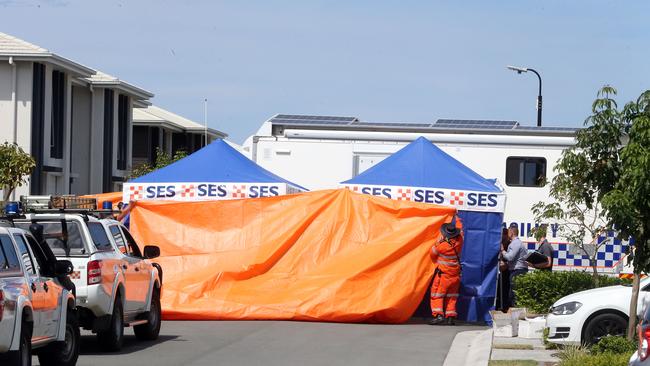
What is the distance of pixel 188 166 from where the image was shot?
2339 cm

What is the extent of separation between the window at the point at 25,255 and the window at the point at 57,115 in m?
31.9

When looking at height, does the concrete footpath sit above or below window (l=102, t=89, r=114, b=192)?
below

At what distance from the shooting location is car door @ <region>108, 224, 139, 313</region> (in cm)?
1590

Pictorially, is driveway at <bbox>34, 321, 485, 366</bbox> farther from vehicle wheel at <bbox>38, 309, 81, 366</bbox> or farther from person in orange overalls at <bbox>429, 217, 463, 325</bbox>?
vehicle wheel at <bbox>38, 309, 81, 366</bbox>

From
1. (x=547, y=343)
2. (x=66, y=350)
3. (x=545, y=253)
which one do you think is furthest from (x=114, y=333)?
(x=545, y=253)

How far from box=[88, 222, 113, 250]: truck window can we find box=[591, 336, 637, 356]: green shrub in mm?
6284

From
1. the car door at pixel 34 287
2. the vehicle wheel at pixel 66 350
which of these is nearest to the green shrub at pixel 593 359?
the vehicle wheel at pixel 66 350

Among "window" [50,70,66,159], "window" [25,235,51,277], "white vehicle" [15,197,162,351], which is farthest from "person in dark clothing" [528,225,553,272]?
"window" [50,70,66,159]

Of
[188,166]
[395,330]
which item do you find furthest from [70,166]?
[395,330]

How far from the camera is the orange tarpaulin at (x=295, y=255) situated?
814 inches

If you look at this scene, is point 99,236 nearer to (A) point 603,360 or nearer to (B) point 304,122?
(A) point 603,360

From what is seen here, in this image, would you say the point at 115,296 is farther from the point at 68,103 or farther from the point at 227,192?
the point at 68,103

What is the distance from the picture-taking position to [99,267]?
48.3 feet

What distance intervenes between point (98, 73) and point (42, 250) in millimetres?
38459
